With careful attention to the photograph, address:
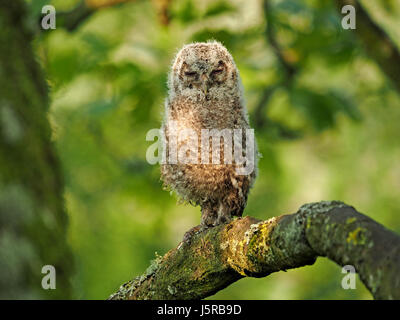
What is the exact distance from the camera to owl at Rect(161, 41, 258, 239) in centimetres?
395

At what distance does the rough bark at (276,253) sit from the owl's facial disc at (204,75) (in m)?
1.18

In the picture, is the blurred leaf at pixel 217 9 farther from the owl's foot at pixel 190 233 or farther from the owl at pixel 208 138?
the owl's foot at pixel 190 233

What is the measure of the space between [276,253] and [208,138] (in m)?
1.50

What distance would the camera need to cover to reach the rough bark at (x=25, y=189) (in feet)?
9.62

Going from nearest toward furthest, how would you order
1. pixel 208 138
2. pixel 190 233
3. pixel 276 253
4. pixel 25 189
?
pixel 276 253, pixel 25 189, pixel 190 233, pixel 208 138

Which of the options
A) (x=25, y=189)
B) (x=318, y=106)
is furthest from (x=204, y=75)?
(x=318, y=106)

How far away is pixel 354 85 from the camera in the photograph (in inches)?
346

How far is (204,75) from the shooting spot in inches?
167

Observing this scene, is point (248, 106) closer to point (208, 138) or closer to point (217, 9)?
point (217, 9)

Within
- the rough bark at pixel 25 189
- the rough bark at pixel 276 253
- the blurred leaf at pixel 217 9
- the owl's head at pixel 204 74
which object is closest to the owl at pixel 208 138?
the owl's head at pixel 204 74

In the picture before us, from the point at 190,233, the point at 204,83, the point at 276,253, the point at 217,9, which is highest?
the point at 217,9
